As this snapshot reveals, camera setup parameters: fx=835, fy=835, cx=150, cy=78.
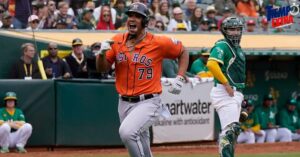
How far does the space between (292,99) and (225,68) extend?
9.83m

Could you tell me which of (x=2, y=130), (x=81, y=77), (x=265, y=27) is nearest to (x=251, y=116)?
(x=265, y=27)

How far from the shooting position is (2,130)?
44.8 feet

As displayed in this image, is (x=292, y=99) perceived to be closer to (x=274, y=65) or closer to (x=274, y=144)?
(x=274, y=65)

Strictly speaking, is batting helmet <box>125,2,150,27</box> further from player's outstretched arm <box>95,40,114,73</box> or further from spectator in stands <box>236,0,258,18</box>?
spectator in stands <box>236,0,258,18</box>

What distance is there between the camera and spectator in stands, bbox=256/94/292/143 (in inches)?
730

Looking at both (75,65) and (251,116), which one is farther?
(251,116)

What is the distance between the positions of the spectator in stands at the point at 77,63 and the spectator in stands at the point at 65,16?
1.71 metres

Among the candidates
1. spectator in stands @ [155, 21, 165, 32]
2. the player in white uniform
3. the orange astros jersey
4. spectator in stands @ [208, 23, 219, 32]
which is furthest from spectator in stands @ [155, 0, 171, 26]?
the orange astros jersey

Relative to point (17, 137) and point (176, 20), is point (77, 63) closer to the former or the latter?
point (17, 137)

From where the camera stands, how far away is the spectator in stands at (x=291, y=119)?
1916 centimetres

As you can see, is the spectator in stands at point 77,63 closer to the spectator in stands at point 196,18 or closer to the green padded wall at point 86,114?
the green padded wall at point 86,114

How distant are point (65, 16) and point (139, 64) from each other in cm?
872

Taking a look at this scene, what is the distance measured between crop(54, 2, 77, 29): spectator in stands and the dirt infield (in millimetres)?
3151

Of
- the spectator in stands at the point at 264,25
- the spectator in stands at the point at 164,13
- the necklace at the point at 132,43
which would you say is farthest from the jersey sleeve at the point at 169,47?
the spectator in stands at the point at 264,25
